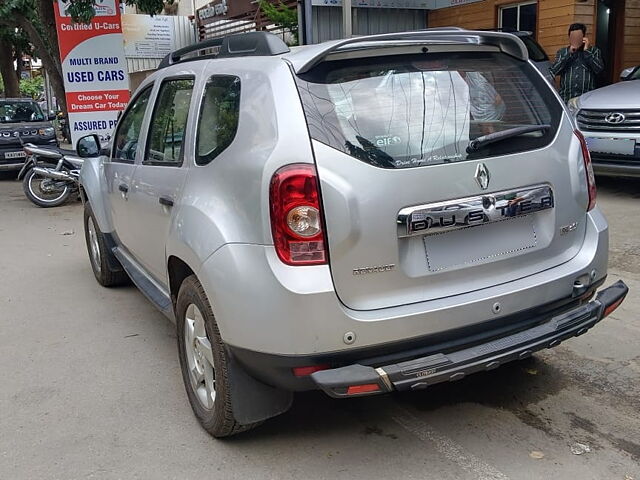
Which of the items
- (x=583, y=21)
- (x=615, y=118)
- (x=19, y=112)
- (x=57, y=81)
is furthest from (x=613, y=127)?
(x=19, y=112)

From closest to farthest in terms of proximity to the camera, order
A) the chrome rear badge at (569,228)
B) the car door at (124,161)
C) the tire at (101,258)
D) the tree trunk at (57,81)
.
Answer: the chrome rear badge at (569,228), the car door at (124,161), the tire at (101,258), the tree trunk at (57,81)

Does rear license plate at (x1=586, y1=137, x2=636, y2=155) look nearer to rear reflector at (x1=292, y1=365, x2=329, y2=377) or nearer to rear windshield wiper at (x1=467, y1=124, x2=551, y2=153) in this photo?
rear windshield wiper at (x1=467, y1=124, x2=551, y2=153)

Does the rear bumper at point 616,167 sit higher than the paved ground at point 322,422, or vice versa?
the rear bumper at point 616,167

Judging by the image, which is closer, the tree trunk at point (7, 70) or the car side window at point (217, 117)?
the car side window at point (217, 117)

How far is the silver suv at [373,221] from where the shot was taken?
8.44 ft

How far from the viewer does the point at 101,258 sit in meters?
5.78

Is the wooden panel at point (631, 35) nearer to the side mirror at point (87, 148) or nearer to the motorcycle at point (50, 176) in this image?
the motorcycle at point (50, 176)

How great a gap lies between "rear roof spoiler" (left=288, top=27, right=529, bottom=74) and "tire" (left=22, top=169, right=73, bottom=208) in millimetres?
8943

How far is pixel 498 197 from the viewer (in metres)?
2.81

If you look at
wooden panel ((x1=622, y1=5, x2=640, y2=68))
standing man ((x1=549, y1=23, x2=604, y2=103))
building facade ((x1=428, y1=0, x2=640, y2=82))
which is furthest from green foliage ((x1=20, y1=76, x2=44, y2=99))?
standing man ((x1=549, y1=23, x2=604, y2=103))

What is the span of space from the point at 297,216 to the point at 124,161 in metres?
2.41

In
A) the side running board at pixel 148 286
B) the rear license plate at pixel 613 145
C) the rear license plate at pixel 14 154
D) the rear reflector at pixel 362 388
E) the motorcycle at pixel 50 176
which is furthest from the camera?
the rear license plate at pixel 14 154

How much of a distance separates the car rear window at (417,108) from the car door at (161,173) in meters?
0.94

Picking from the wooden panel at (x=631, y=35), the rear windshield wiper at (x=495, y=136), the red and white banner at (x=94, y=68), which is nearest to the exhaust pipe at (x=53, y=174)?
the red and white banner at (x=94, y=68)
